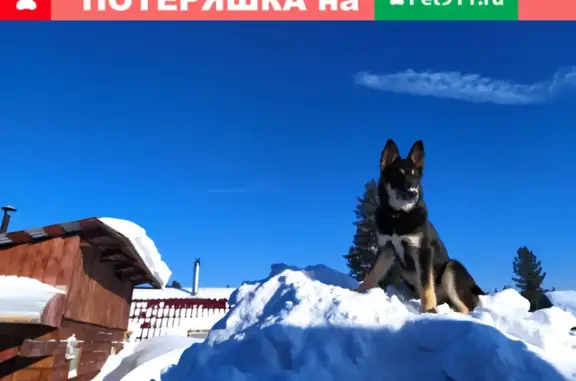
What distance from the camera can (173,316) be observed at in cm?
2052

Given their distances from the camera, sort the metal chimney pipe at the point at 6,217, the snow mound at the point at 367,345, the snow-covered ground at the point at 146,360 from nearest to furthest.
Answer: the snow mound at the point at 367,345
the snow-covered ground at the point at 146,360
the metal chimney pipe at the point at 6,217

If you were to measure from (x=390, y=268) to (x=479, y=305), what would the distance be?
0.86 meters

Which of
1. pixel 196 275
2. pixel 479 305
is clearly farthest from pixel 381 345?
pixel 196 275

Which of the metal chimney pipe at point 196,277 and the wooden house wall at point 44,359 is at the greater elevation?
the metal chimney pipe at point 196,277

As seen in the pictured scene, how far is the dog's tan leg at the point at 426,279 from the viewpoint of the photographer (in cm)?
347

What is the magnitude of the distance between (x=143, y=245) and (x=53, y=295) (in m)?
2.36

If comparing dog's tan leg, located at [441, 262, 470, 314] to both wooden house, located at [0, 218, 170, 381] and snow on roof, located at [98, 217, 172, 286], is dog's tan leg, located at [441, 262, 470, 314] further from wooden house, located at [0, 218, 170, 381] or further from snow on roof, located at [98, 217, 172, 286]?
snow on roof, located at [98, 217, 172, 286]

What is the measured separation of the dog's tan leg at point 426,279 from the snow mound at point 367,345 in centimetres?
17

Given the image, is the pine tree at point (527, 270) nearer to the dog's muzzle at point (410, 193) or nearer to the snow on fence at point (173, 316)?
the snow on fence at point (173, 316)

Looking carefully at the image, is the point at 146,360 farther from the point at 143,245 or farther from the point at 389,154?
the point at 389,154

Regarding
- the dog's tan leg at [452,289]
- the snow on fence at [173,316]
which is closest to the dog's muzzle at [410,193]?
the dog's tan leg at [452,289]

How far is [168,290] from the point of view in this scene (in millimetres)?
32531

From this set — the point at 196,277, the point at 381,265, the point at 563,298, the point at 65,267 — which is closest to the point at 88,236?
the point at 65,267

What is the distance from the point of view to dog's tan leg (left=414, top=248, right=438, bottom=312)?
3469mm
